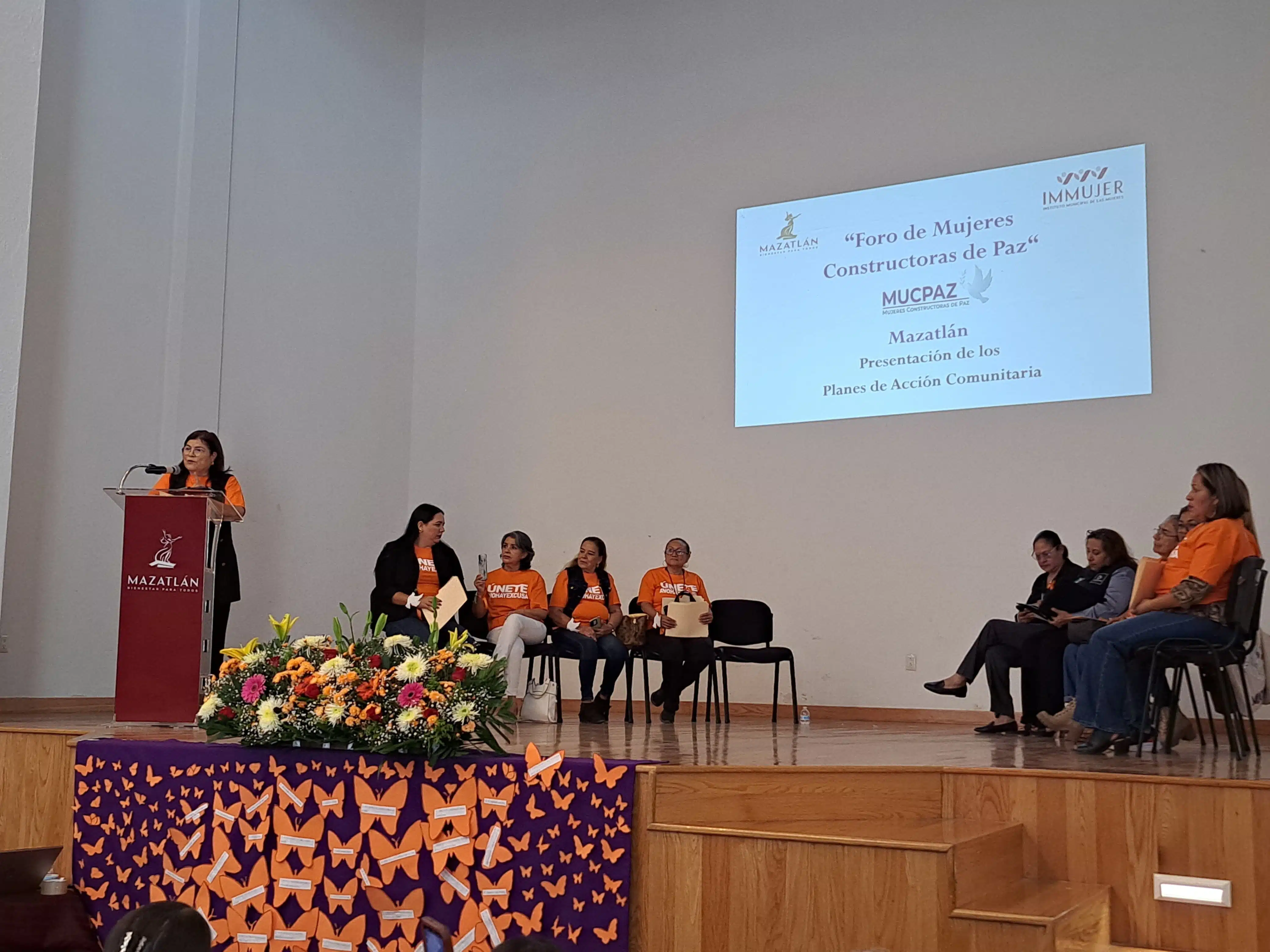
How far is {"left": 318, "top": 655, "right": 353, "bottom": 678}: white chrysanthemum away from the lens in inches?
130

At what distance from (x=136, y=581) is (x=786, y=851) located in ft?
8.70

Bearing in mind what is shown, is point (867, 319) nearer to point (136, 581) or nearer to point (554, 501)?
point (554, 501)

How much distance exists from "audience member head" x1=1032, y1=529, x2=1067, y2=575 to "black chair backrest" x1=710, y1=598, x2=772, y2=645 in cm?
149

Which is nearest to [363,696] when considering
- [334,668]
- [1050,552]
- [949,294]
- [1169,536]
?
[334,668]

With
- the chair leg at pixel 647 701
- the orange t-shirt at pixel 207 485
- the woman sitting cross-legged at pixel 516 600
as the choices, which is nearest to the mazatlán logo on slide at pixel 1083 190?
the chair leg at pixel 647 701

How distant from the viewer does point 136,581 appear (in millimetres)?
4266

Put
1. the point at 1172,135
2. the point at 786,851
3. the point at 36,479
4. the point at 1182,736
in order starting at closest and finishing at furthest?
the point at 786,851 → the point at 1182,736 → the point at 36,479 → the point at 1172,135

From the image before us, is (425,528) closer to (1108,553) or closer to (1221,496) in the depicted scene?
(1108,553)

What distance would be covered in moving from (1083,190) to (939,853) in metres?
5.04

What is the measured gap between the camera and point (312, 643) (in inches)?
138

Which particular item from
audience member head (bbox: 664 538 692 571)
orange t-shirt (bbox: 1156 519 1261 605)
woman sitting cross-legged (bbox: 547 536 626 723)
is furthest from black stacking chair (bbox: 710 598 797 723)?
orange t-shirt (bbox: 1156 519 1261 605)

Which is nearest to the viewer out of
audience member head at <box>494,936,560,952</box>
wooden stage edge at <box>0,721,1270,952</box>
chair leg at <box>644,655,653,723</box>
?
audience member head at <box>494,936,560,952</box>

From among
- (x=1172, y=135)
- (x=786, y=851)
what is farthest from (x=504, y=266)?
(x=786, y=851)

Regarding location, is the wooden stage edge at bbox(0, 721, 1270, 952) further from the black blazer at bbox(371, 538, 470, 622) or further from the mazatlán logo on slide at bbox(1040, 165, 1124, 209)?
the mazatlán logo on slide at bbox(1040, 165, 1124, 209)
